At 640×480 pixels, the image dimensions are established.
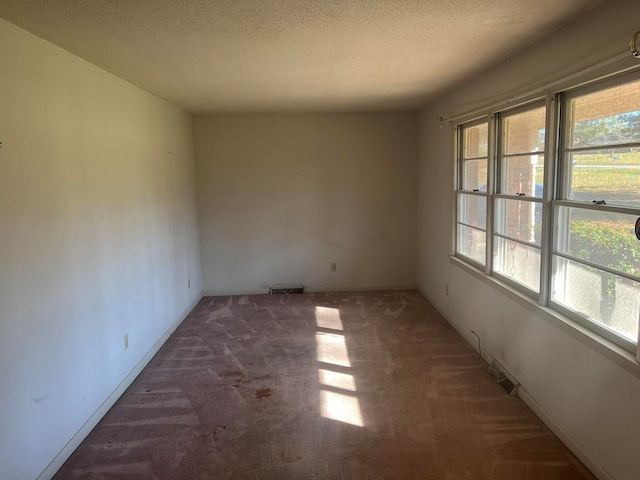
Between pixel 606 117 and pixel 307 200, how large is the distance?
3.79 metres

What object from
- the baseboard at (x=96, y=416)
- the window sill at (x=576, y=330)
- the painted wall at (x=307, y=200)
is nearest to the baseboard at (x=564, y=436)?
the window sill at (x=576, y=330)

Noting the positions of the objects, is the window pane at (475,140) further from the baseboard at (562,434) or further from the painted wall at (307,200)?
the baseboard at (562,434)

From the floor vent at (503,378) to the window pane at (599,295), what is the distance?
2.49 ft

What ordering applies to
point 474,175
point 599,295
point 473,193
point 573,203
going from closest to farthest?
point 599,295 → point 573,203 → point 473,193 → point 474,175

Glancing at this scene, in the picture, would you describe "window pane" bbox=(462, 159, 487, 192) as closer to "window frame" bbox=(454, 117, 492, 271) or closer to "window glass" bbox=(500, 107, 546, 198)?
"window frame" bbox=(454, 117, 492, 271)

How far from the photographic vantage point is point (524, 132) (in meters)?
2.99

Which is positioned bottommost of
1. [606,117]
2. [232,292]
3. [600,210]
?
Answer: [232,292]

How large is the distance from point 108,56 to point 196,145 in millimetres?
2704

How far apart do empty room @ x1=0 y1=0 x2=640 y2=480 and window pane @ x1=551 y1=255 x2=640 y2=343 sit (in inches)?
0.4

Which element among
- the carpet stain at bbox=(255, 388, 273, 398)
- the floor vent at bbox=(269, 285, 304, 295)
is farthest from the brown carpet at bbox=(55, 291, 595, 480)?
the floor vent at bbox=(269, 285, 304, 295)

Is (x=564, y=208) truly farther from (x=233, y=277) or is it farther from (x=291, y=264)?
(x=233, y=277)

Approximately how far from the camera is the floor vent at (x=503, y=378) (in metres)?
2.97

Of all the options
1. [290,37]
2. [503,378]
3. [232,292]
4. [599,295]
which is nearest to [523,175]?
[599,295]

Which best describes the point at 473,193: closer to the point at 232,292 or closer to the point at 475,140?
the point at 475,140
